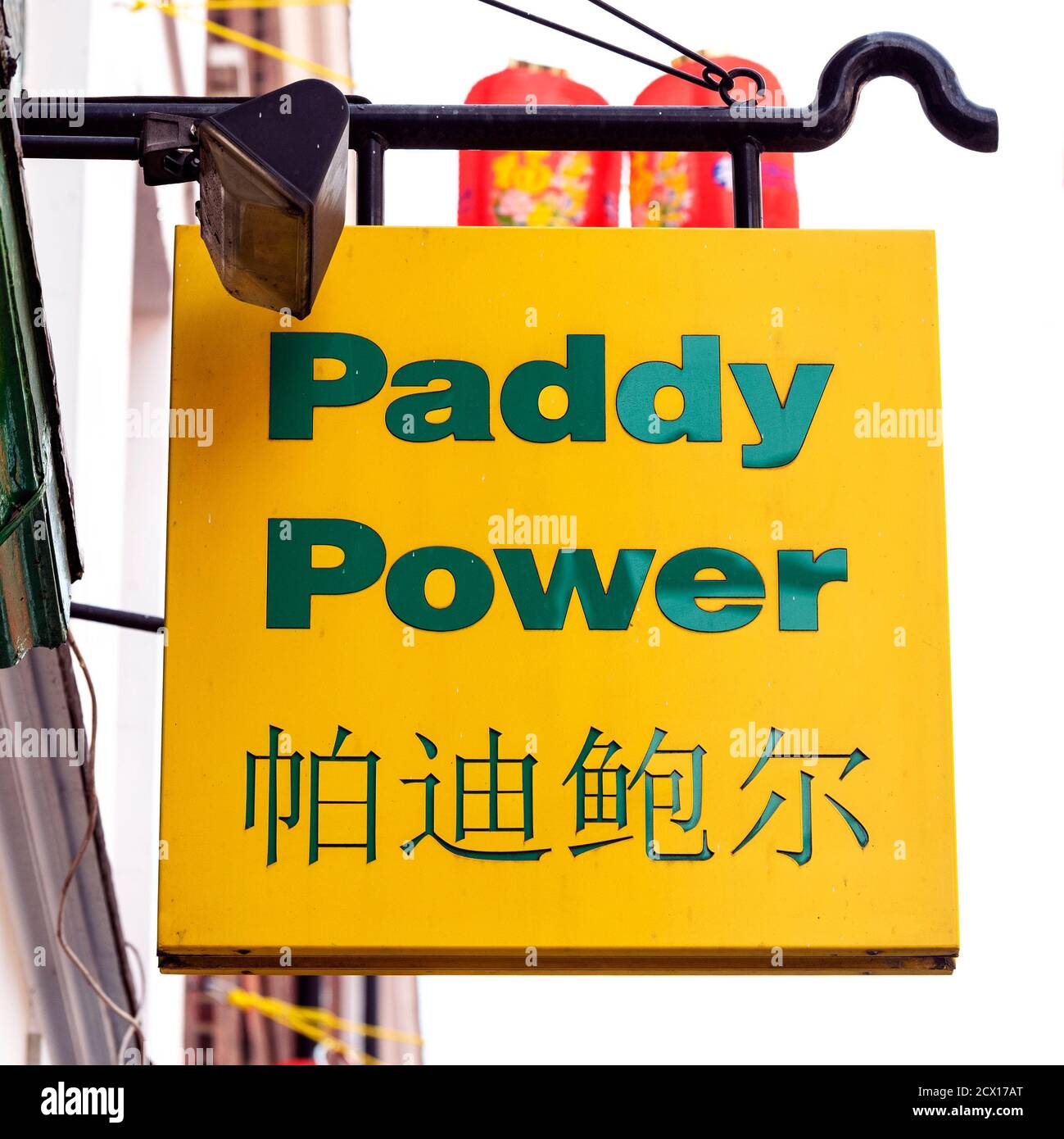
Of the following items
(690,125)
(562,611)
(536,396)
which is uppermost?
(690,125)

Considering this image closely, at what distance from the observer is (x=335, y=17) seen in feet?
56.4

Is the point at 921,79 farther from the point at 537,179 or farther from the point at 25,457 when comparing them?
the point at 25,457

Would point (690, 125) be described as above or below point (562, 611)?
above

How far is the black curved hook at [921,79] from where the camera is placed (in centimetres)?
371

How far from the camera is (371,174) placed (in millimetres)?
3660

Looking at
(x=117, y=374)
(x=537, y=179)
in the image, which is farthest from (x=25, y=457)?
(x=117, y=374)

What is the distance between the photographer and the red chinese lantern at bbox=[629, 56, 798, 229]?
4176mm

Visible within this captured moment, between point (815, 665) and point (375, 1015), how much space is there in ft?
58.4

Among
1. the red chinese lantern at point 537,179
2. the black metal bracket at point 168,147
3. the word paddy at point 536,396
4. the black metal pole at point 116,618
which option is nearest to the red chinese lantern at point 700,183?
the red chinese lantern at point 537,179

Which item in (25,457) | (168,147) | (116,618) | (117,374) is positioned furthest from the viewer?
(117,374)

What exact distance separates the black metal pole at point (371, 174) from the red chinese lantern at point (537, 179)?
1.91 ft

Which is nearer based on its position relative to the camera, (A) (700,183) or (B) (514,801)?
(B) (514,801)

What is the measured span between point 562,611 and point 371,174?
38.7 inches

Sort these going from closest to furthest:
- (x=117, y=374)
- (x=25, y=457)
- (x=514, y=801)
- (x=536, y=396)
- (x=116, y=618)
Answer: (x=25, y=457) < (x=514, y=801) < (x=536, y=396) < (x=116, y=618) < (x=117, y=374)
